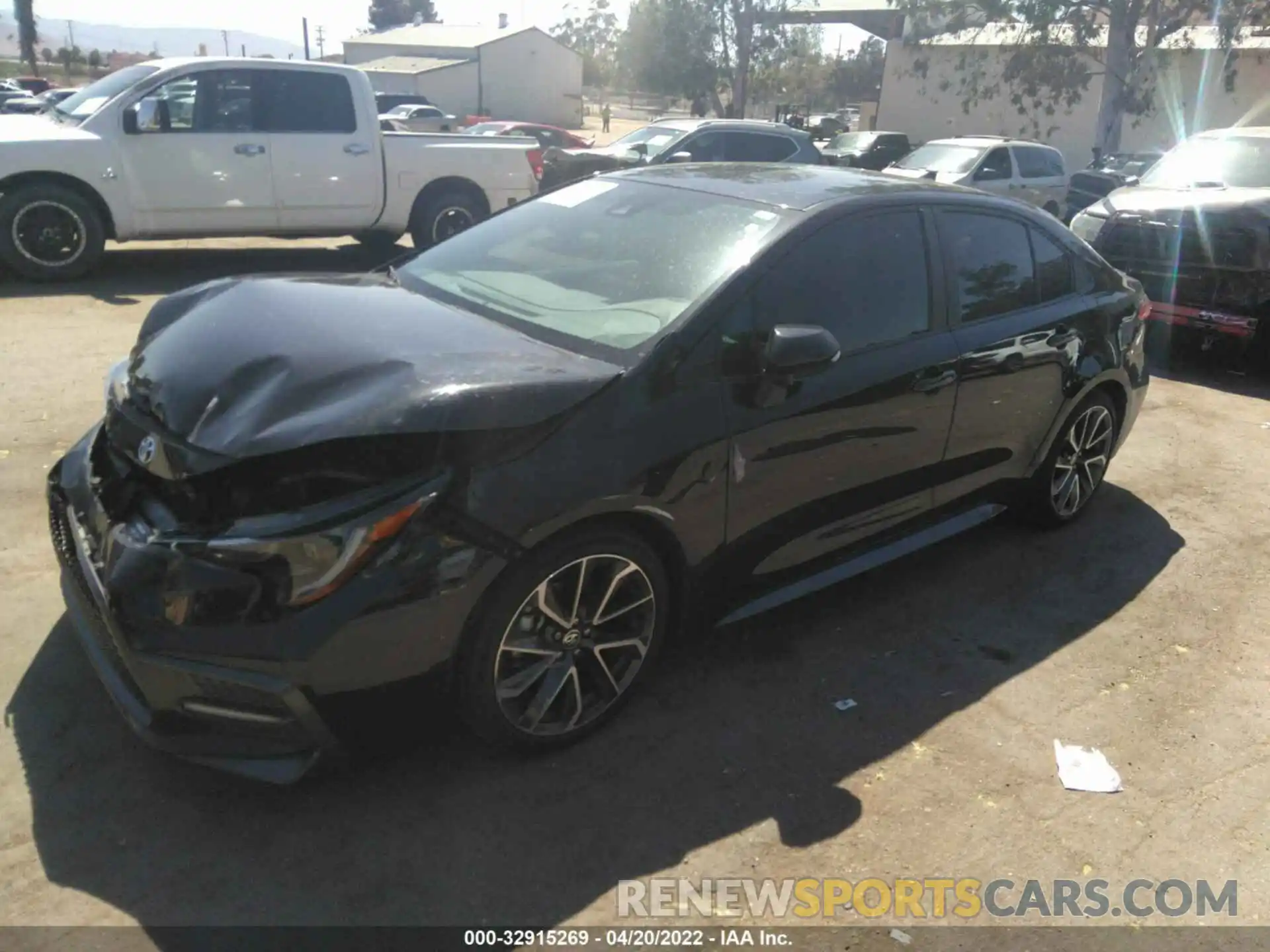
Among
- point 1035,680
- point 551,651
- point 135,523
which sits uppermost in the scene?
point 135,523

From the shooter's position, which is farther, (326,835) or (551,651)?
(551,651)

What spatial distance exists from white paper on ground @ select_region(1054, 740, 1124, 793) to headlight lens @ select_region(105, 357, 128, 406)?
3.18 meters

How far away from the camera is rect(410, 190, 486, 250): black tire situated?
10289mm

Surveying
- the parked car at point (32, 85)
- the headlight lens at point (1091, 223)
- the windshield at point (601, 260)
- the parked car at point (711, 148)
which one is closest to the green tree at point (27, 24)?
the parked car at point (32, 85)

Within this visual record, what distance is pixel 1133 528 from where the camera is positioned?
5.14 metres

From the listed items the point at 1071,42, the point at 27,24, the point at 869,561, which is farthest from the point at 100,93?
the point at 27,24

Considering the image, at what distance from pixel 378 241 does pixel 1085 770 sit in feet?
30.7

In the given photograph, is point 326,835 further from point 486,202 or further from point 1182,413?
point 486,202

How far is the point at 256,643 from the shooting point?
2.47 m

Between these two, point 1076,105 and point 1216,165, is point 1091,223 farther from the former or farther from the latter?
point 1076,105

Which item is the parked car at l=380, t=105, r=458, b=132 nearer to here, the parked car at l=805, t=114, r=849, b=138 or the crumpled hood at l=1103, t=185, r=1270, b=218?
the crumpled hood at l=1103, t=185, r=1270, b=218

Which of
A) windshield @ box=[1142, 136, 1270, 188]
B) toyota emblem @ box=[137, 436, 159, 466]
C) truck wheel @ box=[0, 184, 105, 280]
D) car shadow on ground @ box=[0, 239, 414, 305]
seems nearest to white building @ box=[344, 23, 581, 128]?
car shadow on ground @ box=[0, 239, 414, 305]

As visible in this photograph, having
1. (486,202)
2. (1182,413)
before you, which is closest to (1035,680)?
(1182,413)

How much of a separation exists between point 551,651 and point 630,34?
5552cm
